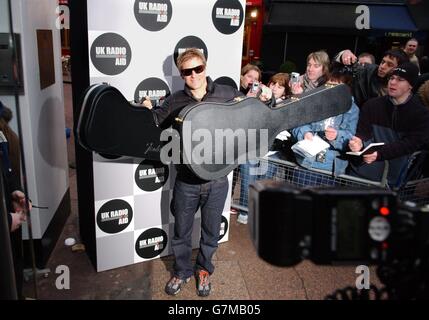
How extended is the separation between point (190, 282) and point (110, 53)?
4.79ft

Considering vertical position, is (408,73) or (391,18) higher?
(391,18)

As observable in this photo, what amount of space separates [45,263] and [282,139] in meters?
1.83

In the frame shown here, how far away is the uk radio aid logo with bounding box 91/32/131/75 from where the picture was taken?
2119 mm

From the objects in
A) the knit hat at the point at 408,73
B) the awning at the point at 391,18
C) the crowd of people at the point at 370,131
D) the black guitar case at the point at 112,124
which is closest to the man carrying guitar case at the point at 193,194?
the black guitar case at the point at 112,124

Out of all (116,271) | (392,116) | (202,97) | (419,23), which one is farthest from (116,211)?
(419,23)

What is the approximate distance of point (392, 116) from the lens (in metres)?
2.60

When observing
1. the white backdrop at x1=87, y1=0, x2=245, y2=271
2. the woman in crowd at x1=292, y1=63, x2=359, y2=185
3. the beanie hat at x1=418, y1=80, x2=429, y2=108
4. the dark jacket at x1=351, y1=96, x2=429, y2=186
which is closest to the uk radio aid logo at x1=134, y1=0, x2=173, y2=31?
the white backdrop at x1=87, y1=0, x2=245, y2=271

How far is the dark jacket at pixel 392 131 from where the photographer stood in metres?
2.52

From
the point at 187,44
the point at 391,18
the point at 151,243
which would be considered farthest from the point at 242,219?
the point at 391,18

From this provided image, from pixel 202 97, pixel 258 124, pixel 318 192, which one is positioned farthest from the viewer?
pixel 202 97

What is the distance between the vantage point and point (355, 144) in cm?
252

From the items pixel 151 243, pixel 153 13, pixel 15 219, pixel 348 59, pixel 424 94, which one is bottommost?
pixel 151 243

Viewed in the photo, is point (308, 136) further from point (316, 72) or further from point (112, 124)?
point (112, 124)

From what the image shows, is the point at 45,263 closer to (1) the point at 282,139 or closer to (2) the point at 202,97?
(2) the point at 202,97
